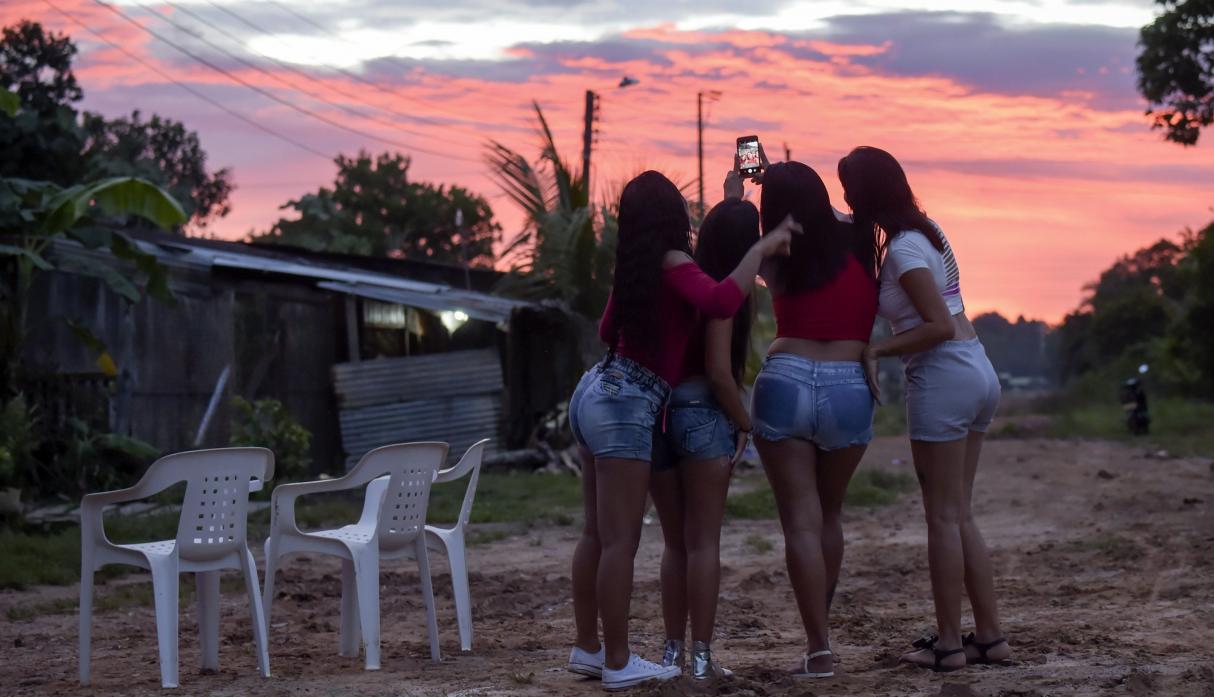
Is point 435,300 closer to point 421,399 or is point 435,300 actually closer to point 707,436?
point 421,399

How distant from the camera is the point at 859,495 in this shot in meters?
13.9

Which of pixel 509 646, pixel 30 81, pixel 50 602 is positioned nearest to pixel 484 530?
pixel 50 602

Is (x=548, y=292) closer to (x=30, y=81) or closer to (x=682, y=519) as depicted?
(x=682, y=519)

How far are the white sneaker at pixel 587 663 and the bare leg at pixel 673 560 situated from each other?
0.94ft

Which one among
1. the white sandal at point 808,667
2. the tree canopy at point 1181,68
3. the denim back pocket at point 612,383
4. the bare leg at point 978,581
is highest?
the tree canopy at point 1181,68

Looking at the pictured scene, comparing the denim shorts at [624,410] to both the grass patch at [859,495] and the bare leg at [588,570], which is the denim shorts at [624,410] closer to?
the bare leg at [588,570]

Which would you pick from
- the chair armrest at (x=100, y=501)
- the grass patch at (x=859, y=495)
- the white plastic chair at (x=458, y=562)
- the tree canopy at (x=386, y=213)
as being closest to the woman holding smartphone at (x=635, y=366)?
the white plastic chair at (x=458, y=562)

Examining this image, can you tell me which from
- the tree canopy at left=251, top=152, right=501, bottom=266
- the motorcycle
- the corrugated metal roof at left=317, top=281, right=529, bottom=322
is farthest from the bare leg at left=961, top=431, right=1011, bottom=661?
the tree canopy at left=251, top=152, right=501, bottom=266

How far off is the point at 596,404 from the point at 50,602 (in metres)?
4.86

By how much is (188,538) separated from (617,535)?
186 centimetres

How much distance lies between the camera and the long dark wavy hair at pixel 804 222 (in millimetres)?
4816

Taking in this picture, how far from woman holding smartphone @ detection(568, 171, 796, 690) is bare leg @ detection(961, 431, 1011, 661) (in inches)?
46.3

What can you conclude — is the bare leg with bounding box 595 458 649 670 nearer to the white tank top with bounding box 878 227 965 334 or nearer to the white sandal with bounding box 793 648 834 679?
the white sandal with bounding box 793 648 834 679

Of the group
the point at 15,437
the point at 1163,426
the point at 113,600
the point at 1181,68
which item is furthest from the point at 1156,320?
the point at 113,600
